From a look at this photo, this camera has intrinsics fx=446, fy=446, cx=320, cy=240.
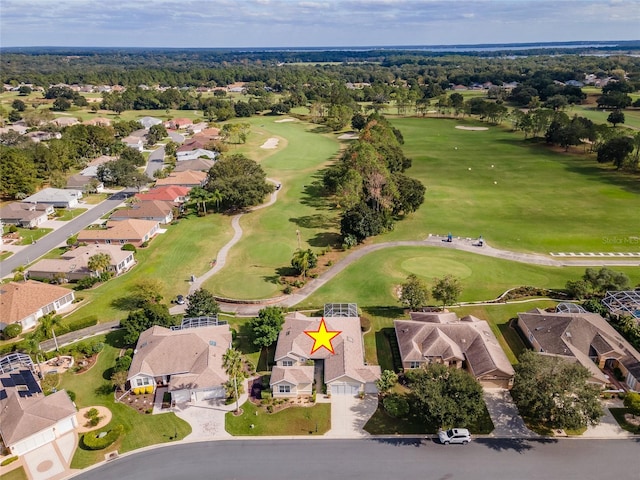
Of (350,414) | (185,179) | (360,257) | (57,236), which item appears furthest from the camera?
(185,179)

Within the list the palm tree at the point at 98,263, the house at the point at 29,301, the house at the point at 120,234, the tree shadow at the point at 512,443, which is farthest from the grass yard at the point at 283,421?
Answer: the house at the point at 120,234

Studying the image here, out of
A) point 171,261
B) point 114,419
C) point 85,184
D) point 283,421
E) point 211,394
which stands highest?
point 85,184

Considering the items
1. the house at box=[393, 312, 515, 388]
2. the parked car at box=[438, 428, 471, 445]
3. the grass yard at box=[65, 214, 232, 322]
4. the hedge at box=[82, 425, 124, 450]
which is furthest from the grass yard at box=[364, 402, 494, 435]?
the grass yard at box=[65, 214, 232, 322]

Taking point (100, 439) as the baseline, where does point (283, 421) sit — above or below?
below

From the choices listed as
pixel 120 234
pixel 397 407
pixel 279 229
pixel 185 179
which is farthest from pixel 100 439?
pixel 185 179

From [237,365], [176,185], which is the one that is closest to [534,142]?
[176,185]

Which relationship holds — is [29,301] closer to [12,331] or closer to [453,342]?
[12,331]
